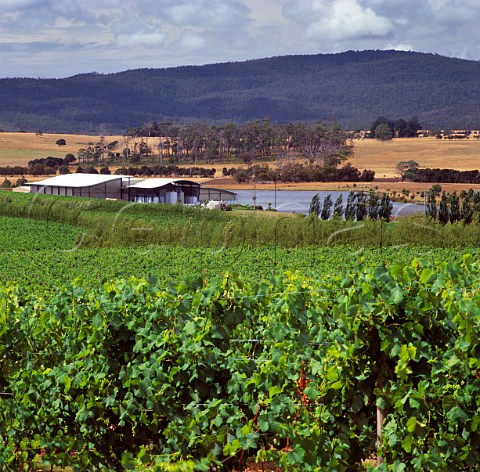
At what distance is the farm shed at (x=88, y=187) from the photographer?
8050cm

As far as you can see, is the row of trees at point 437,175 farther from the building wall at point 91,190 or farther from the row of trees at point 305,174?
the building wall at point 91,190

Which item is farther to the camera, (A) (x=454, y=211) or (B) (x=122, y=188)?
(B) (x=122, y=188)

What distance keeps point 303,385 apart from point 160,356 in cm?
119

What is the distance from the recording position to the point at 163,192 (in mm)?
82375

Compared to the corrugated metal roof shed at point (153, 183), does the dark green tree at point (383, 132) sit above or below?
above

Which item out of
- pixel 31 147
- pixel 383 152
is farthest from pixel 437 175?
pixel 31 147

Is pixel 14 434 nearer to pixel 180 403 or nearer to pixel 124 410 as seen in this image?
pixel 124 410

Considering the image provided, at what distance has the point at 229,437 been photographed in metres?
6.58

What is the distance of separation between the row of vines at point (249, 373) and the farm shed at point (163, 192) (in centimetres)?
7092

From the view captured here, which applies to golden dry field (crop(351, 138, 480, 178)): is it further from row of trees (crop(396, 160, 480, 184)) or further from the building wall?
the building wall

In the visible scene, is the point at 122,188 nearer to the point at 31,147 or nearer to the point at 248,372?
the point at 248,372

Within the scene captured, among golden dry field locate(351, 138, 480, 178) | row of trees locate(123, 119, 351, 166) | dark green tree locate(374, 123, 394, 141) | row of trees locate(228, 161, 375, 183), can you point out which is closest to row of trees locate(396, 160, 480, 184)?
golden dry field locate(351, 138, 480, 178)

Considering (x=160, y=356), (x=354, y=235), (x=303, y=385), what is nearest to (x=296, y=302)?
(x=303, y=385)

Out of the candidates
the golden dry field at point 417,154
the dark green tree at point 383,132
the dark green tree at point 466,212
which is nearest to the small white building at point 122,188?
the dark green tree at point 466,212
